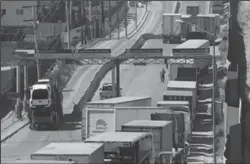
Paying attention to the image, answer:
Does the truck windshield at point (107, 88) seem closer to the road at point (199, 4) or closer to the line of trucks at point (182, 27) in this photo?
the line of trucks at point (182, 27)

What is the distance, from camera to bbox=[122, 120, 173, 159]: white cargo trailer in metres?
14.6

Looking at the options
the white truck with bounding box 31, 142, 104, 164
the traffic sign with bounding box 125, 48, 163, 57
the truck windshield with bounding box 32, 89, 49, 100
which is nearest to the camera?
the white truck with bounding box 31, 142, 104, 164

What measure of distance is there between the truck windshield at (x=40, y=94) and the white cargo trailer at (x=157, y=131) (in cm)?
811

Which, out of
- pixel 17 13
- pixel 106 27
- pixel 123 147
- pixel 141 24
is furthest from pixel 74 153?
pixel 141 24

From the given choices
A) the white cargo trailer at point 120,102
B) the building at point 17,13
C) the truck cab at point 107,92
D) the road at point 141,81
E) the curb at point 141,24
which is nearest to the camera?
the white cargo trailer at point 120,102

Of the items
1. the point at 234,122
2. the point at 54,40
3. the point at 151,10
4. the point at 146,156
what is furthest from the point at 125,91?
the point at 151,10

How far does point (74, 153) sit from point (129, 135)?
3016 mm

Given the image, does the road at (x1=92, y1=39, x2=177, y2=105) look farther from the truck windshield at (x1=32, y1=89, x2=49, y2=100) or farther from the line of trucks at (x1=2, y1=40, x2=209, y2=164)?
the line of trucks at (x1=2, y1=40, x2=209, y2=164)

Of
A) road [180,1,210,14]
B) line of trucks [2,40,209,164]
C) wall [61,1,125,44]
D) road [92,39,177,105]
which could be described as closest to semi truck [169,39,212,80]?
road [92,39,177,105]

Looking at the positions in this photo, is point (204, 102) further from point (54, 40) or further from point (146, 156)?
point (54, 40)

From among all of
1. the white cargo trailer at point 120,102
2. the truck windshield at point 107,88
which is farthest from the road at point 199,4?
the white cargo trailer at point 120,102

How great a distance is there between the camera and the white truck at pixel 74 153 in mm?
9820

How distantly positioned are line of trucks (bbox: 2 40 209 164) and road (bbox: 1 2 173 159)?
80cm

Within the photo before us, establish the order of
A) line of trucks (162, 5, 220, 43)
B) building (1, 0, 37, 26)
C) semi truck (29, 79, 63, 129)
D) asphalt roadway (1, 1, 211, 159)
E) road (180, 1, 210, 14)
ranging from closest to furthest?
1. asphalt roadway (1, 1, 211, 159)
2. semi truck (29, 79, 63, 129)
3. building (1, 0, 37, 26)
4. line of trucks (162, 5, 220, 43)
5. road (180, 1, 210, 14)
